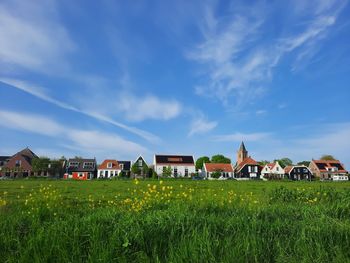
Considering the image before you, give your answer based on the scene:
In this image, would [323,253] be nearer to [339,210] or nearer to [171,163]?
[339,210]

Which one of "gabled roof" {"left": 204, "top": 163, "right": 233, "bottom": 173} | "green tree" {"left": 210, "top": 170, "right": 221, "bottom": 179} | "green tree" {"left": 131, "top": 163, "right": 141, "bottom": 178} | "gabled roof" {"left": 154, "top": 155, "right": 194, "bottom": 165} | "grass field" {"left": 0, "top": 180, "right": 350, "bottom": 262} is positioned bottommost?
"grass field" {"left": 0, "top": 180, "right": 350, "bottom": 262}

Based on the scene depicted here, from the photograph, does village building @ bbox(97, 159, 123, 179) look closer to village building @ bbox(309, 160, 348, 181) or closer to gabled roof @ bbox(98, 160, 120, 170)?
gabled roof @ bbox(98, 160, 120, 170)

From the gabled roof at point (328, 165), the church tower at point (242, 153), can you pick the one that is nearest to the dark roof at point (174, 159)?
the church tower at point (242, 153)

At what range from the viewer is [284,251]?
4391mm

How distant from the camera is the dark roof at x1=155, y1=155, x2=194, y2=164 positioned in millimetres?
90062

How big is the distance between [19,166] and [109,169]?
2411cm

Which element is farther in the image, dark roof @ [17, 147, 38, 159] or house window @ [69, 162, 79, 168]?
house window @ [69, 162, 79, 168]

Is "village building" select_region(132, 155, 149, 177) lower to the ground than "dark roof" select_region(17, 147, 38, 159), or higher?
→ lower

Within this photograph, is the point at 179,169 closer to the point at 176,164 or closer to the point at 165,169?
the point at 176,164

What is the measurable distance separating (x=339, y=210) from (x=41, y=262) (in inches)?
270

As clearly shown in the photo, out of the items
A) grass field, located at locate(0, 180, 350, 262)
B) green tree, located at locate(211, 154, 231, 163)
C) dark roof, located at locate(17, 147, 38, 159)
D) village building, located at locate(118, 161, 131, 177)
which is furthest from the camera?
green tree, located at locate(211, 154, 231, 163)

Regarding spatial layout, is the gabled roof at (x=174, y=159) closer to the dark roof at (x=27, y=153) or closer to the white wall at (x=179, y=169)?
the white wall at (x=179, y=169)

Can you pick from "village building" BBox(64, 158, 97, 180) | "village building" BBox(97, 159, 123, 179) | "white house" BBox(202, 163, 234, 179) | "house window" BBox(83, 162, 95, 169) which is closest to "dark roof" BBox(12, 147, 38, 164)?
"village building" BBox(64, 158, 97, 180)

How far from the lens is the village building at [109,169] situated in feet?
291
